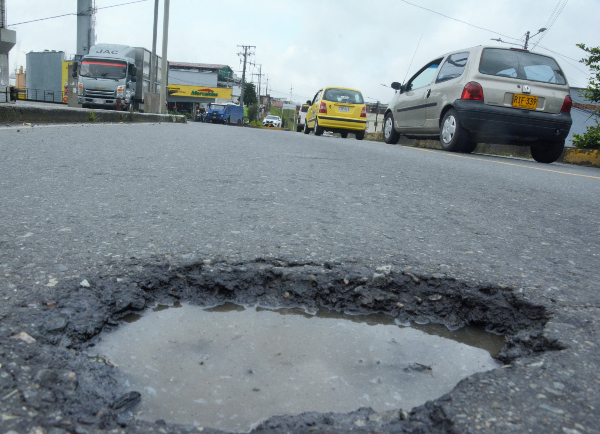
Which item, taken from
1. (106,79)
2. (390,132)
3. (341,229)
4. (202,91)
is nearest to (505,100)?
(390,132)

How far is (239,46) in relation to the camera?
6353 centimetres

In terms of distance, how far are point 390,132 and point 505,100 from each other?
3.41 metres

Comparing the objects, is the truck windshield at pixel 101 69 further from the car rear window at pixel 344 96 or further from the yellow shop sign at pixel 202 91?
the yellow shop sign at pixel 202 91

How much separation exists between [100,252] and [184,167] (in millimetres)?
2285

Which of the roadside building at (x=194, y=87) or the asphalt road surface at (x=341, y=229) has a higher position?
the roadside building at (x=194, y=87)

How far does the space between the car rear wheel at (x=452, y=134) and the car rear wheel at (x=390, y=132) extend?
2249 millimetres

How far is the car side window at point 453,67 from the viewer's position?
7.11 meters

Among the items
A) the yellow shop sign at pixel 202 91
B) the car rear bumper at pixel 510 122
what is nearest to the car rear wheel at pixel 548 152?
the car rear bumper at pixel 510 122

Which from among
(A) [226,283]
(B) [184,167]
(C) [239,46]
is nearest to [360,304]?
(A) [226,283]

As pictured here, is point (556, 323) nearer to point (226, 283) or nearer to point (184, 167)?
point (226, 283)

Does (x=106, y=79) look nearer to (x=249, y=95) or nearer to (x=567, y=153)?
(x=567, y=153)

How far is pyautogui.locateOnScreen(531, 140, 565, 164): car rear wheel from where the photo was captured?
7191mm

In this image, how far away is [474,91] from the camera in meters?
6.70

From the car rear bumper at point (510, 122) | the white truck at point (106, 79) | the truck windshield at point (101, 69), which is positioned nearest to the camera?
the car rear bumper at point (510, 122)
